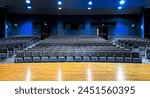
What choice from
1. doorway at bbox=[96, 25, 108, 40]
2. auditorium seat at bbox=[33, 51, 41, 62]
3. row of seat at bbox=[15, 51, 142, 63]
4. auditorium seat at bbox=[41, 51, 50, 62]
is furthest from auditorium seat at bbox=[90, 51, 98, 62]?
doorway at bbox=[96, 25, 108, 40]

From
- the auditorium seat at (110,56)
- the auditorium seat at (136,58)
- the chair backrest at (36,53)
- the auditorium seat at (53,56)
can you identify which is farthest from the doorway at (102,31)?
the chair backrest at (36,53)

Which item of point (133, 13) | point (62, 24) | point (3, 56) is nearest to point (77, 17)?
point (62, 24)

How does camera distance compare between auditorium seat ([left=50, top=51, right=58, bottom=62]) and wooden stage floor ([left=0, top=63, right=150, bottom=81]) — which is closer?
wooden stage floor ([left=0, top=63, right=150, bottom=81])

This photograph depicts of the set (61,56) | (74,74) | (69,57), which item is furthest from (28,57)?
(74,74)

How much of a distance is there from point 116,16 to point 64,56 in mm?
23048

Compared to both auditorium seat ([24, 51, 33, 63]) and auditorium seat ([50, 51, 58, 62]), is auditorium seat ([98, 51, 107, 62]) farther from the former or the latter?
auditorium seat ([24, 51, 33, 63])

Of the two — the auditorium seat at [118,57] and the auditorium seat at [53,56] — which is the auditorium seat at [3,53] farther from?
the auditorium seat at [118,57]

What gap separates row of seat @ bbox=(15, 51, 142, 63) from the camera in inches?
443

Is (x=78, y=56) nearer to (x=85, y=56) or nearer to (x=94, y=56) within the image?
(x=85, y=56)

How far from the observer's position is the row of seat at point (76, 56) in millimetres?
11258

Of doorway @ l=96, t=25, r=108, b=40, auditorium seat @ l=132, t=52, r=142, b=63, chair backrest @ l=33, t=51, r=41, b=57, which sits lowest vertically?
auditorium seat @ l=132, t=52, r=142, b=63

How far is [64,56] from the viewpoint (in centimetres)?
1127

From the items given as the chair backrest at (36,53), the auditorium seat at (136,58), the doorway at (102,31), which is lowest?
the auditorium seat at (136,58)

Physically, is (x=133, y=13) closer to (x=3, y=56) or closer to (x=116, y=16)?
(x=116, y=16)
